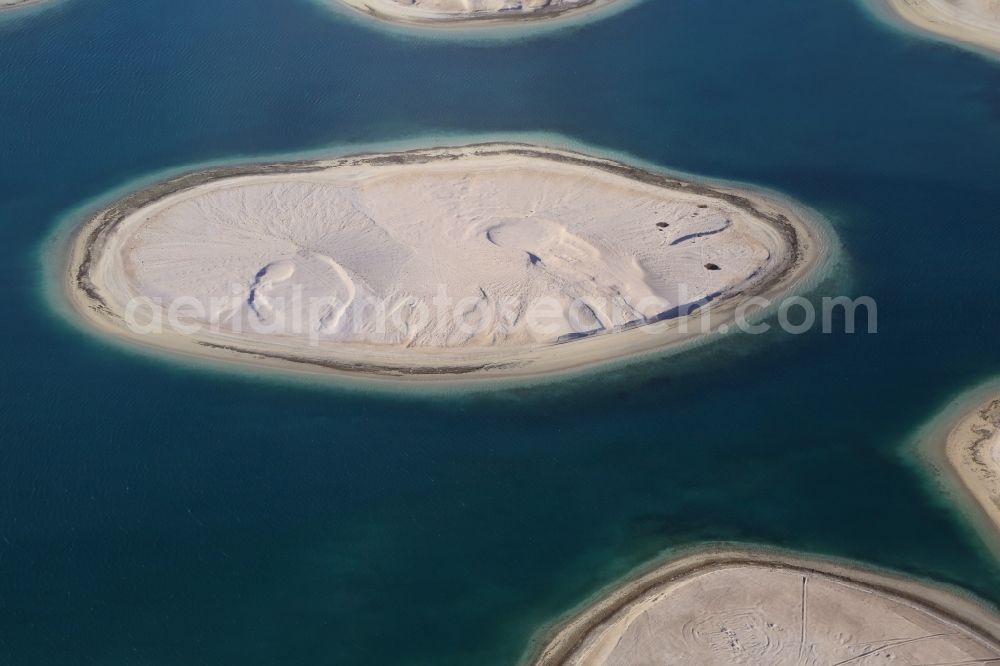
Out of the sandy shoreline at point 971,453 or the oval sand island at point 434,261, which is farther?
the oval sand island at point 434,261

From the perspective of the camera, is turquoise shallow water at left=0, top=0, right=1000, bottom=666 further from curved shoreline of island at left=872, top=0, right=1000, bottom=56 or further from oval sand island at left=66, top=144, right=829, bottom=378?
curved shoreline of island at left=872, top=0, right=1000, bottom=56

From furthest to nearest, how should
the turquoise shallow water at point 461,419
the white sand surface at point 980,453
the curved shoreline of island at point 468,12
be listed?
1. the curved shoreline of island at point 468,12
2. the white sand surface at point 980,453
3. the turquoise shallow water at point 461,419

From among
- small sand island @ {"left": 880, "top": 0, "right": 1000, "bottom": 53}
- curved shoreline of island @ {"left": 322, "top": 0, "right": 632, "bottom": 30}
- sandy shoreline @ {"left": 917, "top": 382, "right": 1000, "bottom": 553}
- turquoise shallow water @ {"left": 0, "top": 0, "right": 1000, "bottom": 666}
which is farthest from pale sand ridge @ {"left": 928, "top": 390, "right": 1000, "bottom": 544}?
curved shoreline of island @ {"left": 322, "top": 0, "right": 632, "bottom": 30}

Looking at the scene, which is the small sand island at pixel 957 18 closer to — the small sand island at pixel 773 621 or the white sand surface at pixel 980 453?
the white sand surface at pixel 980 453

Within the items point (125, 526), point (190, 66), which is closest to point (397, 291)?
point (125, 526)

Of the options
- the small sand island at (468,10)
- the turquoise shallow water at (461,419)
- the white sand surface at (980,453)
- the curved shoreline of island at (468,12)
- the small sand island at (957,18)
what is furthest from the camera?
the small sand island at (468,10)

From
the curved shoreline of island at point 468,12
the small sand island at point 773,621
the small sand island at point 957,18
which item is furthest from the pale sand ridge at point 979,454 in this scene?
the curved shoreline of island at point 468,12

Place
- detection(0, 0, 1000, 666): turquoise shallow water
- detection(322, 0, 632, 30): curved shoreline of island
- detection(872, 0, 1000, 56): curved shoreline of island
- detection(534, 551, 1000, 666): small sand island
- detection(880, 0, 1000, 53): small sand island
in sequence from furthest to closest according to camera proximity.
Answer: detection(322, 0, 632, 30): curved shoreline of island < detection(880, 0, 1000, 53): small sand island < detection(872, 0, 1000, 56): curved shoreline of island < detection(0, 0, 1000, 666): turquoise shallow water < detection(534, 551, 1000, 666): small sand island
